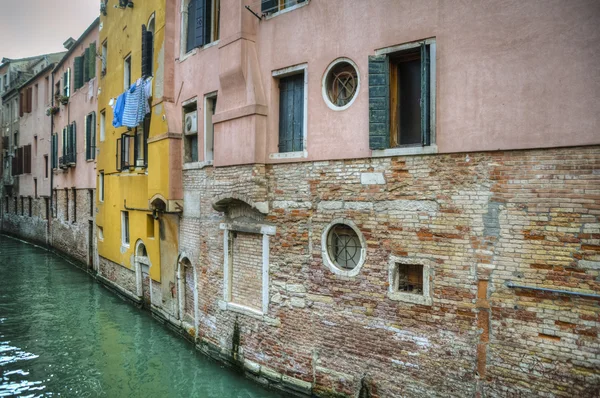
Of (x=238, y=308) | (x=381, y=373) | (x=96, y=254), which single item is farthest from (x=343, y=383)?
(x=96, y=254)

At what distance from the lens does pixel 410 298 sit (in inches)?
229

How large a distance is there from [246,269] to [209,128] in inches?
121

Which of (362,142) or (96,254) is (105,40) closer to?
(96,254)

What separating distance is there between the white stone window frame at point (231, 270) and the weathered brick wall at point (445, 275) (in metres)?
0.12

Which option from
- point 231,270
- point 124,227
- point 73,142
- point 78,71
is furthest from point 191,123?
point 73,142

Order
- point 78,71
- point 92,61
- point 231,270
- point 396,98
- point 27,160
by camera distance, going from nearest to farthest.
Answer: point 396,98
point 231,270
point 92,61
point 78,71
point 27,160

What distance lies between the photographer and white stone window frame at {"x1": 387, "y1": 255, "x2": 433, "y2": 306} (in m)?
5.64

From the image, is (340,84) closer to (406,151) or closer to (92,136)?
(406,151)

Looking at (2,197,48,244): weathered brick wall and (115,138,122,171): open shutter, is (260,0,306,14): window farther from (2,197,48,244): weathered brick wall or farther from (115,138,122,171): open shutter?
(2,197,48,244): weathered brick wall

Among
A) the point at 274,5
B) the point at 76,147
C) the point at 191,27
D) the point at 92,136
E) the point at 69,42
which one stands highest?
the point at 69,42

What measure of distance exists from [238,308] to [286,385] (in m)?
1.62

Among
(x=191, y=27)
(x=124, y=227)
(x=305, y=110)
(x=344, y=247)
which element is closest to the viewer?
(x=344, y=247)

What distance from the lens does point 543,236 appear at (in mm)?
4879

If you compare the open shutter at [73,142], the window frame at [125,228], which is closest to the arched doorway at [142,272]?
the window frame at [125,228]
